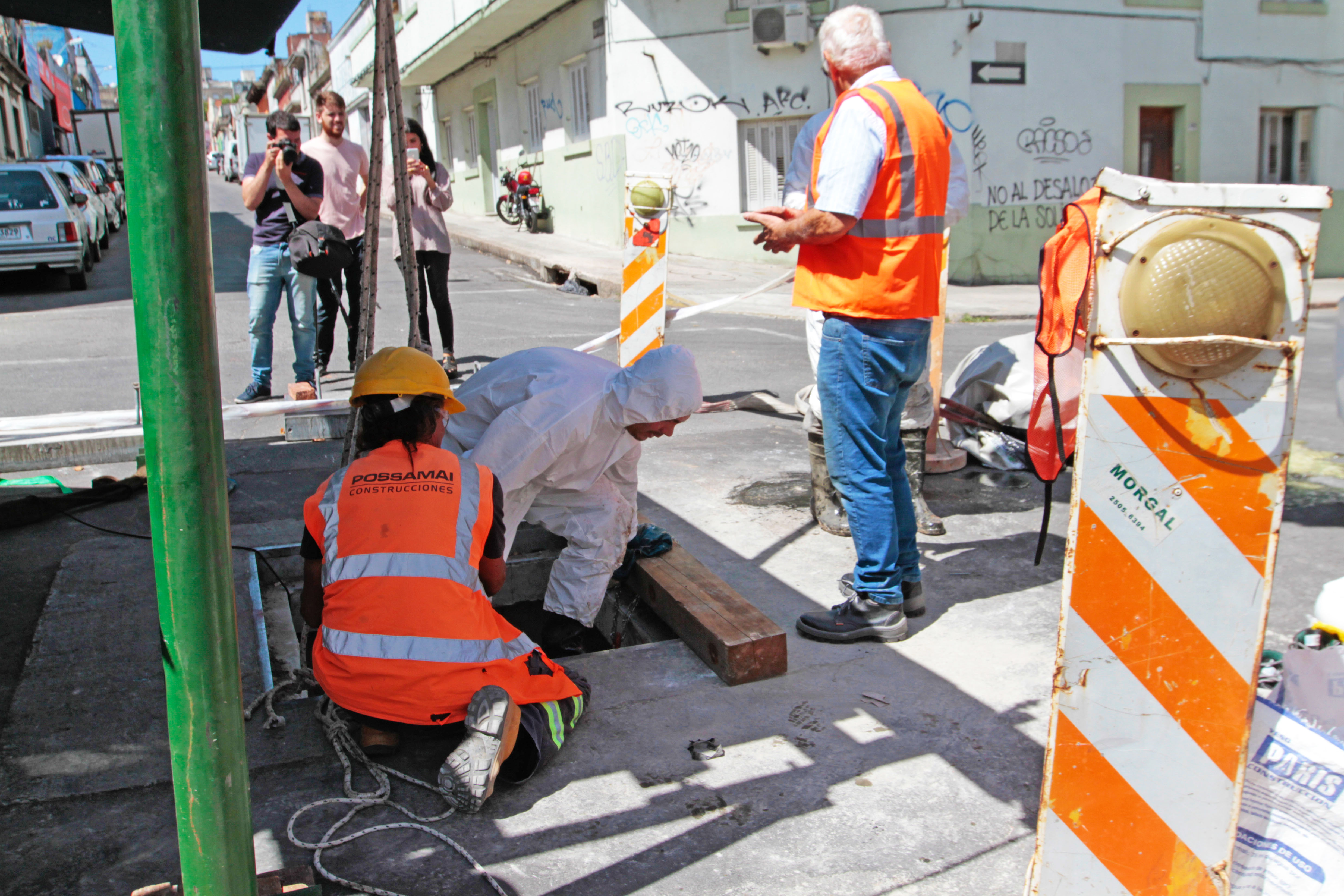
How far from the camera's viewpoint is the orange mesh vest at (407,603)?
2.71 m


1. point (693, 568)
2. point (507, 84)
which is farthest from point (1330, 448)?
point (507, 84)

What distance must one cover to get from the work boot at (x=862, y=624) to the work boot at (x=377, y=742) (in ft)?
4.75

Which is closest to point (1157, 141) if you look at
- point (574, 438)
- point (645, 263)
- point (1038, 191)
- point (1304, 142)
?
point (1038, 191)

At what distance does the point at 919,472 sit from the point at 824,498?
434 millimetres

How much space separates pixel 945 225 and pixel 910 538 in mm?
1195

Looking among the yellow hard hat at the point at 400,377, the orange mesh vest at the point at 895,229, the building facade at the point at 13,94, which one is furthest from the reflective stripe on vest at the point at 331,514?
the building facade at the point at 13,94

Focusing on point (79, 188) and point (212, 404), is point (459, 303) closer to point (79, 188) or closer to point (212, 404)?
point (79, 188)

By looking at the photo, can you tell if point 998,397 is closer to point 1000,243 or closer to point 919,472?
point 919,472

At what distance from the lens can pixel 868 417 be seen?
348 centimetres

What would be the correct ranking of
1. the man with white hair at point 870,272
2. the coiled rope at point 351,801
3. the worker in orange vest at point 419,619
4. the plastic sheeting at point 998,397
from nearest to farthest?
the coiled rope at point 351,801 < the worker in orange vest at point 419,619 < the man with white hair at point 870,272 < the plastic sheeting at point 998,397

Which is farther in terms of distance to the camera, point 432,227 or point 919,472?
point 432,227

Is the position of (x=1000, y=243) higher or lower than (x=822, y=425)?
higher

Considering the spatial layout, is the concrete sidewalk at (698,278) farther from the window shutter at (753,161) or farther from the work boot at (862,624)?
the work boot at (862,624)

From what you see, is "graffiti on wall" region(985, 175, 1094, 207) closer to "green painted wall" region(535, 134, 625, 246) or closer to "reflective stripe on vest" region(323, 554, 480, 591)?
"green painted wall" region(535, 134, 625, 246)
